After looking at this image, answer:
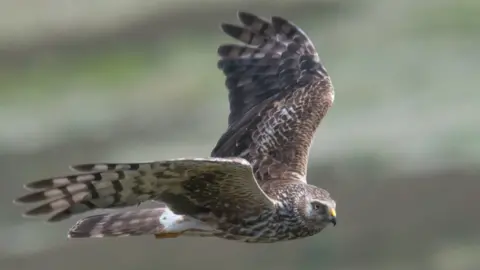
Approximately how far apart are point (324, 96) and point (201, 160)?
2.59 m

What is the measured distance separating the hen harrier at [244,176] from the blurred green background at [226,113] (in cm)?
528

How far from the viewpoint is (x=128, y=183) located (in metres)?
9.27

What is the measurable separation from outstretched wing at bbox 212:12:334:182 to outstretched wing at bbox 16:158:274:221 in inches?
43.9

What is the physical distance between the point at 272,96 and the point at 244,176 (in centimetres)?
202

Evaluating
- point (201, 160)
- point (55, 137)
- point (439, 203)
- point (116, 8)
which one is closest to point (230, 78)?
point (201, 160)

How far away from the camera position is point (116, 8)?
23.5 m

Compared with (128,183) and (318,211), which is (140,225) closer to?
(128,183)

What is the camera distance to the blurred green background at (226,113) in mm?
17344

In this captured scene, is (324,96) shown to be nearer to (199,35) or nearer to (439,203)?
(439,203)

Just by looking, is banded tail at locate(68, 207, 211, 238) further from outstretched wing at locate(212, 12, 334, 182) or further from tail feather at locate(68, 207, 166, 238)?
outstretched wing at locate(212, 12, 334, 182)

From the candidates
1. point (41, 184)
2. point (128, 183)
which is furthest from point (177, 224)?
point (41, 184)

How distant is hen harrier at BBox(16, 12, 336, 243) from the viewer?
30.5ft

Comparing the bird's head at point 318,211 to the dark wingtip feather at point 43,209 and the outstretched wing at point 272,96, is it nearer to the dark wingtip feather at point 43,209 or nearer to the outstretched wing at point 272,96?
the outstretched wing at point 272,96

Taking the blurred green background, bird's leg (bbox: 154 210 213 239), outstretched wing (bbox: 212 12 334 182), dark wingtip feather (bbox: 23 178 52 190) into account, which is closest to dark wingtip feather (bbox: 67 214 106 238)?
bird's leg (bbox: 154 210 213 239)
